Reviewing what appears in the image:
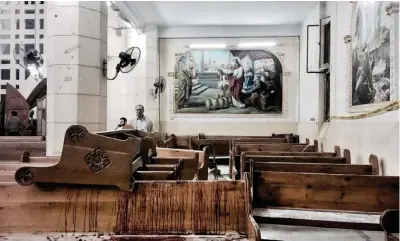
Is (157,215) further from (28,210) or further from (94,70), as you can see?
(94,70)

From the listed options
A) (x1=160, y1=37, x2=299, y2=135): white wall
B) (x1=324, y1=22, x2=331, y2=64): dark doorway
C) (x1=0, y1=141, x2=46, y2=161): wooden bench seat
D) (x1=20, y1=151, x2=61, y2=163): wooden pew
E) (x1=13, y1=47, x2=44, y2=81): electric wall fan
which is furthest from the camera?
(x1=160, y1=37, x2=299, y2=135): white wall

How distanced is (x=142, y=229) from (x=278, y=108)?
26.9 feet

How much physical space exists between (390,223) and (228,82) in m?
8.19

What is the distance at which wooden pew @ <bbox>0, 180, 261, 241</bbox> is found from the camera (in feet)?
6.97

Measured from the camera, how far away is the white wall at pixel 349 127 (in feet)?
11.7

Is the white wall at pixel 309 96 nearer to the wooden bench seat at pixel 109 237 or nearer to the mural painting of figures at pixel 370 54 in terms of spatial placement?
the mural painting of figures at pixel 370 54

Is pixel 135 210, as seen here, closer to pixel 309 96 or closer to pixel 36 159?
pixel 36 159

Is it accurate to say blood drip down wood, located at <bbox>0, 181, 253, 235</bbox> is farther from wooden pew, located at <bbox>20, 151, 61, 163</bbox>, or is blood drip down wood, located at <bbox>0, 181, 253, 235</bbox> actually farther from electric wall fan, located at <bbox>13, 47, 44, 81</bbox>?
electric wall fan, located at <bbox>13, 47, 44, 81</bbox>

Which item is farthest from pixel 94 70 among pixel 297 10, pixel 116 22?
pixel 297 10

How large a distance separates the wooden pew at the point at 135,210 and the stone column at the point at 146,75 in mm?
7437

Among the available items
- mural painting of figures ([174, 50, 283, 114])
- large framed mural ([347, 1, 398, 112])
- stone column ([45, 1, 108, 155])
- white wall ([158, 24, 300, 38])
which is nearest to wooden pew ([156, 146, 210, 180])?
stone column ([45, 1, 108, 155])

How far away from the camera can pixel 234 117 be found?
32.8 ft

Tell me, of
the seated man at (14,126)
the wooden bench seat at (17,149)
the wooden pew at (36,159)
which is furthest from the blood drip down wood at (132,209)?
the seated man at (14,126)

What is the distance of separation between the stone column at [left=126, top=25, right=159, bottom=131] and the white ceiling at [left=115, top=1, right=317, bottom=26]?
40 cm
